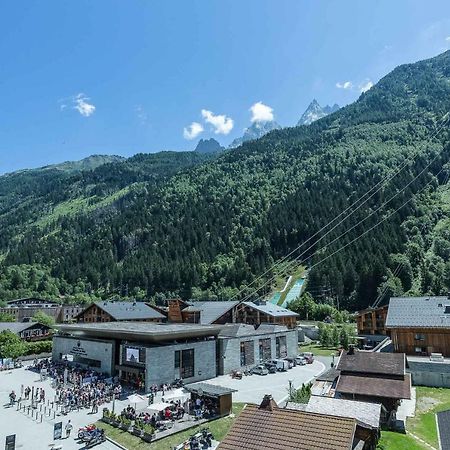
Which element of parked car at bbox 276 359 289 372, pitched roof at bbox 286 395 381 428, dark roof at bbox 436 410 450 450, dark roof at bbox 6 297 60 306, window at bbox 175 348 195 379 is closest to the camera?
pitched roof at bbox 286 395 381 428

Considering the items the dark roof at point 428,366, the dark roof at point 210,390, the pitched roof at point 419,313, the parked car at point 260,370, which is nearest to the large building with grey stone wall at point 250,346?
the parked car at point 260,370

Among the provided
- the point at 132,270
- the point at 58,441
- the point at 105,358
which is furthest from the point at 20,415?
the point at 132,270

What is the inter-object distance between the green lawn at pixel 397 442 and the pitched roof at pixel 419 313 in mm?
23640

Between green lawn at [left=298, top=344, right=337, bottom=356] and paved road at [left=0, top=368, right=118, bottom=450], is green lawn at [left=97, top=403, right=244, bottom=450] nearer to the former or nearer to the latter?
paved road at [left=0, top=368, right=118, bottom=450]

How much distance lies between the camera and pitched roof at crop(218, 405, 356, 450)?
14.7m

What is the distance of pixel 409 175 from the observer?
170250mm

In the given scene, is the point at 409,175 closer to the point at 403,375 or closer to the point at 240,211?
the point at 240,211

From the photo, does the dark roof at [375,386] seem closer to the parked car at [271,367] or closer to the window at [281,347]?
the parked car at [271,367]

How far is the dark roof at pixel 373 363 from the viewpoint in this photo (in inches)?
1312

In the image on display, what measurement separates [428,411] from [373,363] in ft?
17.2

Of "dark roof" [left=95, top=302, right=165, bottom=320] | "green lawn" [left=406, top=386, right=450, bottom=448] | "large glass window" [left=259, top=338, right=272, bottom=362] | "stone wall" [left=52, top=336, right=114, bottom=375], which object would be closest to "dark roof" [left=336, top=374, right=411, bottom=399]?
"green lawn" [left=406, top=386, right=450, bottom=448]

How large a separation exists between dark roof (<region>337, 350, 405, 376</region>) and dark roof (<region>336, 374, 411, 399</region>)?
67cm

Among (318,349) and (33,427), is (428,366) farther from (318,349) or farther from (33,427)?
(33,427)

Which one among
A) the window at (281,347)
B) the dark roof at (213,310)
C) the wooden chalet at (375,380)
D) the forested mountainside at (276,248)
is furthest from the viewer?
the forested mountainside at (276,248)
